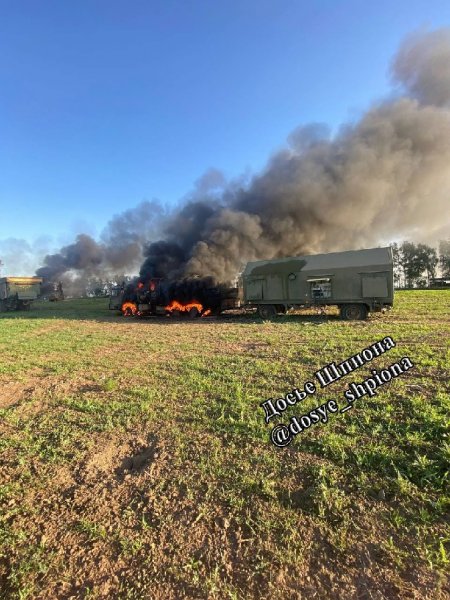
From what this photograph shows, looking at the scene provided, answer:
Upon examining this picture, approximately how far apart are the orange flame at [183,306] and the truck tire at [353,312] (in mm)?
8123

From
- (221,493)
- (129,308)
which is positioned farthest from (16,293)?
(221,493)

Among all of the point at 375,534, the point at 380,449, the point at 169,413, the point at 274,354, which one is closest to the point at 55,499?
the point at 169,413

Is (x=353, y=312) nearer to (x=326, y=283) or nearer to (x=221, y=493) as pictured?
(x=326, y=283)

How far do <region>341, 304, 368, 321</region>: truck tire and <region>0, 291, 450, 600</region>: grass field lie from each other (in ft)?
30.2

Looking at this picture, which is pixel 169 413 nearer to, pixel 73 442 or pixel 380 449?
pixel 73 442

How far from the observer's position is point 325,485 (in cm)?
312

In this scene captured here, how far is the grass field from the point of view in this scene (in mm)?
2336

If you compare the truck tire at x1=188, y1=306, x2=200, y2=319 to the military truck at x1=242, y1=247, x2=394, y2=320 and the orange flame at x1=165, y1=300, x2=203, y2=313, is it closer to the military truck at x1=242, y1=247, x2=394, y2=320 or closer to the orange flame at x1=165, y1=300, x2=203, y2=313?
the orange flame at x1=165, y1=300, x2=203, y2=313

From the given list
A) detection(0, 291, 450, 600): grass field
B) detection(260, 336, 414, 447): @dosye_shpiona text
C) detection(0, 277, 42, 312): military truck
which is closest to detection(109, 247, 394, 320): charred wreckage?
detection(260, 336, 414, 447): @dosye_shpiona text

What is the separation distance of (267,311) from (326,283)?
3496 mm

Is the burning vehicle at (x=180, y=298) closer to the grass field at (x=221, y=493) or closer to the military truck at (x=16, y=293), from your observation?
the grass field at (x=221, y=493)

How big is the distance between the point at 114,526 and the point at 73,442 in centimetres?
175

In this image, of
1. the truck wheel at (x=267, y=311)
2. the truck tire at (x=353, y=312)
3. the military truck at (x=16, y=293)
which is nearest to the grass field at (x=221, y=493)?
the truck tire at (x=353, y=312)

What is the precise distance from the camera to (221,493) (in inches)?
124
